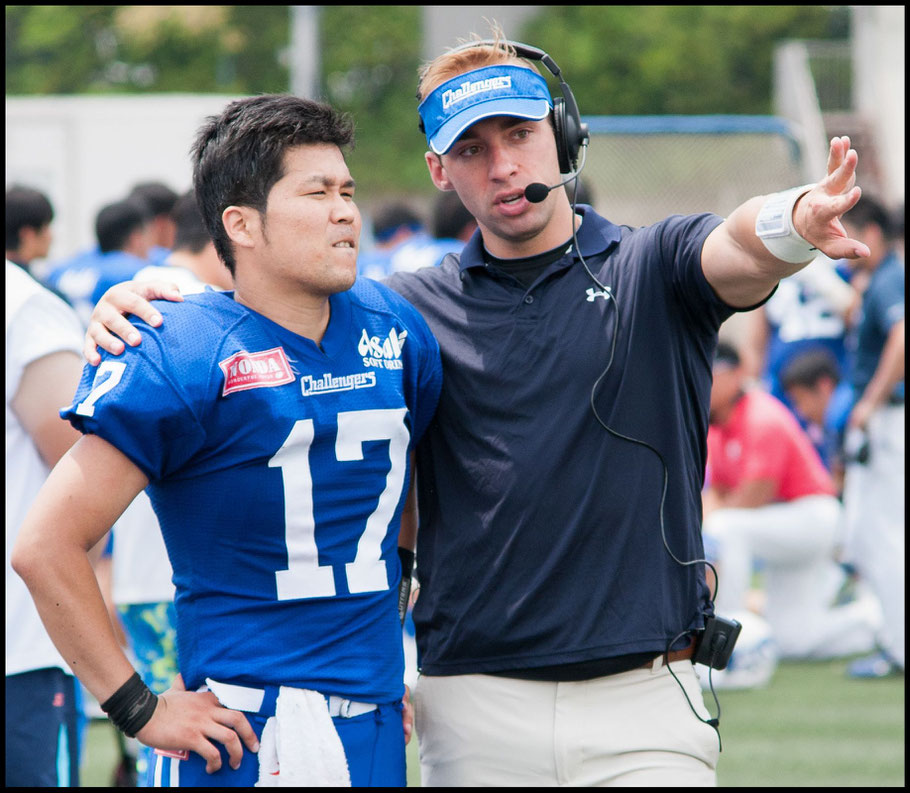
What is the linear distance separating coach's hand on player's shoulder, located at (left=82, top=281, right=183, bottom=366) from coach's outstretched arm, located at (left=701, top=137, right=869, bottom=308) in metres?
1.16

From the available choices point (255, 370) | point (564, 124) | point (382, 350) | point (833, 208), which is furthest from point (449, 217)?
point (833, 208)

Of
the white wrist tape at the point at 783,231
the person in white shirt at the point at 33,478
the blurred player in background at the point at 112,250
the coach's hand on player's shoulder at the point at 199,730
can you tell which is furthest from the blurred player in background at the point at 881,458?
the coach's hand on player's shoulder at the point at 199,730

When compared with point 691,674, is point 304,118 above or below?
above

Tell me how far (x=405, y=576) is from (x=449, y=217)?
177 inches

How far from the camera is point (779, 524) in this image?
26.1 feet

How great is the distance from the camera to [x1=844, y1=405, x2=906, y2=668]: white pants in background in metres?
7.27

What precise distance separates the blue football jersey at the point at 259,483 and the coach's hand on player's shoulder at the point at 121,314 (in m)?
0.03

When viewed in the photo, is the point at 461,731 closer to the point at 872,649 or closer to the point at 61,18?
the point at 872,649

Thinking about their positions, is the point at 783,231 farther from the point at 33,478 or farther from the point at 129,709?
the point at 33,478

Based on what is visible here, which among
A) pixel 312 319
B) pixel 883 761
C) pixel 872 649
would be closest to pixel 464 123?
pixel 312 319

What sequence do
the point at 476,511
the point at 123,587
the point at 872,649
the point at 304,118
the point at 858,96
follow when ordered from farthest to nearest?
the point at 858,96 < the point at 872,649 < the point at 123,587 < the point at 476,511 < the point at 304,118

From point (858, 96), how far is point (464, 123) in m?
18.6

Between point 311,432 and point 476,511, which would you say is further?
point 476,511

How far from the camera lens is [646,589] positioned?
295cm
